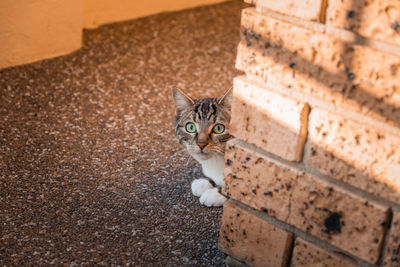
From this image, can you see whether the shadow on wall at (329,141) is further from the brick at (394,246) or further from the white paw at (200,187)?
the white paw at (200,187)

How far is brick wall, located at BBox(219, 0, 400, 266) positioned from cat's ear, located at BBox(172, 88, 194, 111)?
894 mm

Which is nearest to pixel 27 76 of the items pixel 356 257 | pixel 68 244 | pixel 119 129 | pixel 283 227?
pixel 119 129

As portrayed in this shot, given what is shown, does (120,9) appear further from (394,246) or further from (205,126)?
(394,246)

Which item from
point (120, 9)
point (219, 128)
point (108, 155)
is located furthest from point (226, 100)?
point (120, 9)

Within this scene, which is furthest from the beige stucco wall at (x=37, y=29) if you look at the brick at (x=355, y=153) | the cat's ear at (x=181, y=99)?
the brick at (x=355, y=153)

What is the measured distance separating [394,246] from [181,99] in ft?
5.17

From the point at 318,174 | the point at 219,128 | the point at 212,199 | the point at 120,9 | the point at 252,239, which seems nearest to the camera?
the point at 318,174

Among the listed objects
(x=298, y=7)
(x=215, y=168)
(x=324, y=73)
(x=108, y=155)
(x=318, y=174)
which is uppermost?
(x=298, y=7)

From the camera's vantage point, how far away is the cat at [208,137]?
2787 millimetres

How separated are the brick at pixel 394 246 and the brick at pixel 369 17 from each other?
0.58 m

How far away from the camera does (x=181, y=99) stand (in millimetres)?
3008

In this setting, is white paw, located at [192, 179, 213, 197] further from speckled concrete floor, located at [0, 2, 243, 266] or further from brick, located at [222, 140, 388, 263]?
brick, located at [222, 140, 388, 263]

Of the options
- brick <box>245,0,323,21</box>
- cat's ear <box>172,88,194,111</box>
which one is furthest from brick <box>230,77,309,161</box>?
cat's ear <box>172,88,194,111</box>

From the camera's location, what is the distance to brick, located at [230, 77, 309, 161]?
6.19 ft
